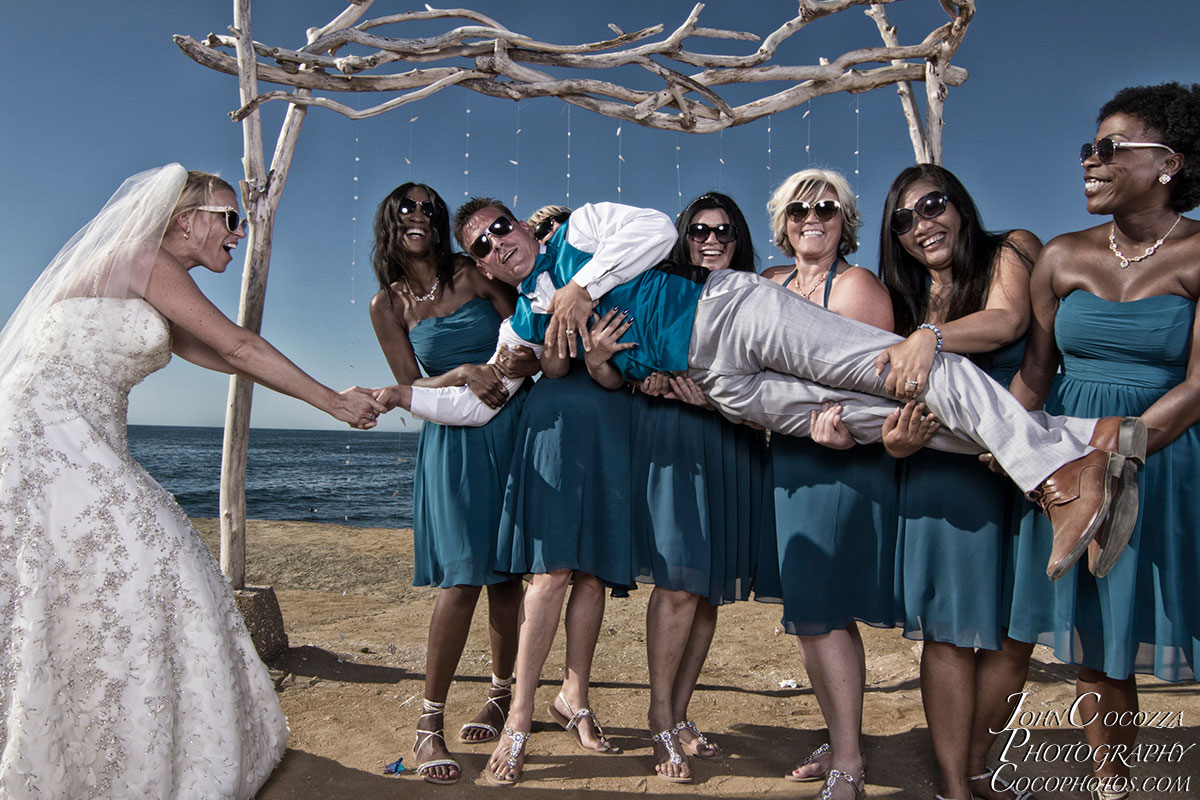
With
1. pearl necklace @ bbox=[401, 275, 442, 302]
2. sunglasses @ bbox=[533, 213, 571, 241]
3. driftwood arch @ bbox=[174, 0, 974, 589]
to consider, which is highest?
driftwood arch @ bbox=[174, 0, 974, 589]

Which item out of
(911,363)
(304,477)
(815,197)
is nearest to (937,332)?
(911,363)

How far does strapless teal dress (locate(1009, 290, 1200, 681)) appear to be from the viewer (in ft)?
8.68

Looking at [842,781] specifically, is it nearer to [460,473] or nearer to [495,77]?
[460,473]

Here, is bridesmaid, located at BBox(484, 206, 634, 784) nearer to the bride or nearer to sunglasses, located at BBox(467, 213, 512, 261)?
sunglasses, located at BBox(467, 213, 512, 261)

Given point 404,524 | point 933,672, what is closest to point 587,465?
point 933,672

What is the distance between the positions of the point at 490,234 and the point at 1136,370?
7.55 feet

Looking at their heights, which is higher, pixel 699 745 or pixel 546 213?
pixel 546 213

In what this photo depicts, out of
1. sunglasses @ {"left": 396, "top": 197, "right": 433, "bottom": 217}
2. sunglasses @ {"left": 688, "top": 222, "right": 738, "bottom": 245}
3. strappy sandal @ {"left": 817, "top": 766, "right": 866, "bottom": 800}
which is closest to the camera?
strappy sandal @ {"left": 817, "top": 766, "right": 866, "bottom": 800}

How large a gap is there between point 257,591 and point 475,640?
1.44m

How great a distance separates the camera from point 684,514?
123 inches

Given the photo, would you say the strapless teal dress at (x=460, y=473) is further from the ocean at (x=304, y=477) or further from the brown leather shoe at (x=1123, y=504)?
the ocean at (x=304, y=477)

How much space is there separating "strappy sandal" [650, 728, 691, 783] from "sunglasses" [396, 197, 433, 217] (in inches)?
91.7

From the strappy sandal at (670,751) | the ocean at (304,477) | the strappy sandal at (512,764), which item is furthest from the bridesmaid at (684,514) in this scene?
the ocean at (304,477)

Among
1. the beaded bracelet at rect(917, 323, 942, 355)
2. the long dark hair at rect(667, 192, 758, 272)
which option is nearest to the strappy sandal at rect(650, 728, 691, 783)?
the beaded bracelet at rect(917, 323, 942, 355)
